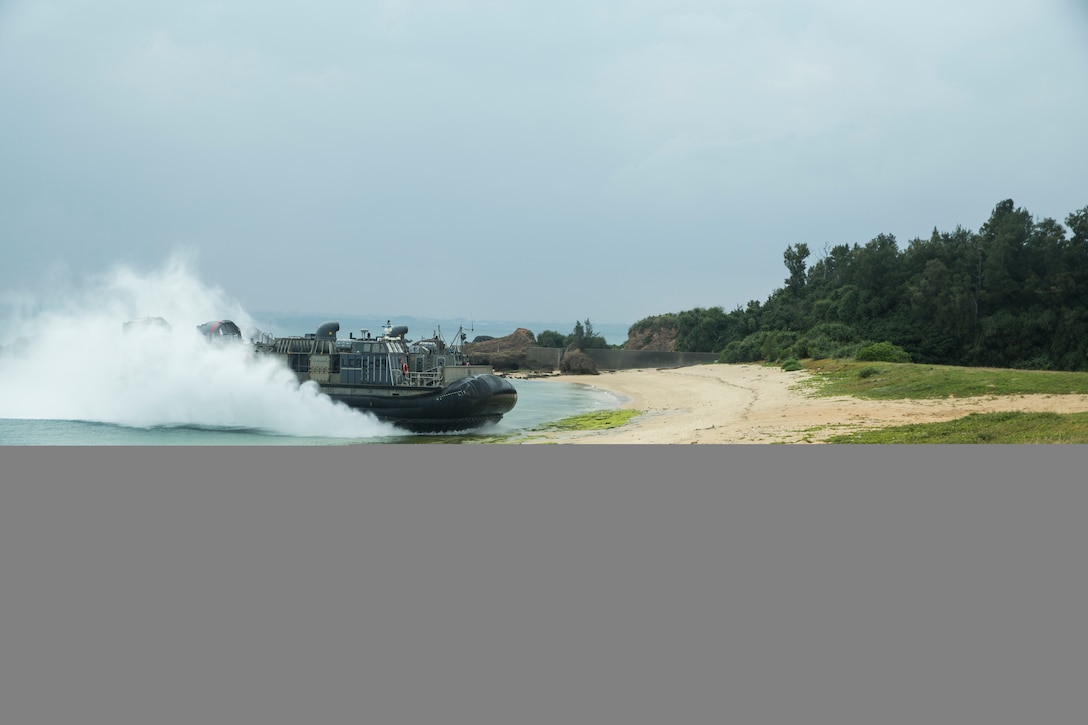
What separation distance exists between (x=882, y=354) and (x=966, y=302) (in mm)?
6586

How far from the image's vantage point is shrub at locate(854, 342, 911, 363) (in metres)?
36.2

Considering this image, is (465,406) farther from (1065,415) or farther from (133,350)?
(1065,415)

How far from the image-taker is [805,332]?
50.0m

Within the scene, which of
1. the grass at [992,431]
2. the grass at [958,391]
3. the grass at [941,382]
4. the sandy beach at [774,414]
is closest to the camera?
the grass at [992,431]

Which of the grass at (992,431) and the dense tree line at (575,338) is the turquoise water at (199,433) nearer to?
the grass at (992,431)

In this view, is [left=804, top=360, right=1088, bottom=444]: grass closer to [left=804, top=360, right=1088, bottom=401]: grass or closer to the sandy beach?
[left=804, top=360, right=1088, bottom=401]: grass

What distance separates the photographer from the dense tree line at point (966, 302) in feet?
122

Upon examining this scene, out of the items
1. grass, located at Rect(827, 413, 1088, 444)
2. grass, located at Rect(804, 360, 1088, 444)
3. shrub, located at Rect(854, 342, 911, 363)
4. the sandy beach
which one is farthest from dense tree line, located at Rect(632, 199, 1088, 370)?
grass, located at Rect(827, 413, 1088, 444)

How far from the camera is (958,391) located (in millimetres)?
23906

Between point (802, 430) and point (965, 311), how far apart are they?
24.5 metres

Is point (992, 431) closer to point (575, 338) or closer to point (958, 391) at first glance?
point (958, 391)

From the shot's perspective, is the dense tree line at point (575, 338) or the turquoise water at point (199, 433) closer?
the turquoise water at point (199, 433)

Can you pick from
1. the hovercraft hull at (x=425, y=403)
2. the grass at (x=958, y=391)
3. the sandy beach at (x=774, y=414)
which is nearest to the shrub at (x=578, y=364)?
the grass at (x=958, y=391)

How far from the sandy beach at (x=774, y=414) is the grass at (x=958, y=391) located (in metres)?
0.79
